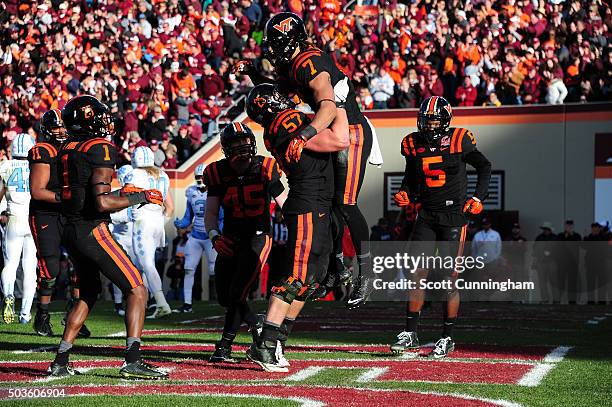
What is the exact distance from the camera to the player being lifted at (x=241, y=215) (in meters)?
8.67

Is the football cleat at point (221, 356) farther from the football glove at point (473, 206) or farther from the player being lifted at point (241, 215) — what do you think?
the football glove at point (473, 206)

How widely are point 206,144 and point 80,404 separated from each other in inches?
606

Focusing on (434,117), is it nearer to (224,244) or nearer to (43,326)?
(224,244)

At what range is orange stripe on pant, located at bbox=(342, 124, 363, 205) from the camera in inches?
332

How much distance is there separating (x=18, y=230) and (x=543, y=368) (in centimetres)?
679

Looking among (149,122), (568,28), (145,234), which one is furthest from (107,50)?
(145,234)

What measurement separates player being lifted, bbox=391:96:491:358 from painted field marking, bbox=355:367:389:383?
1.11 meters

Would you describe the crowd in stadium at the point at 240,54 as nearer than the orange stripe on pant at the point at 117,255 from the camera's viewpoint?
No

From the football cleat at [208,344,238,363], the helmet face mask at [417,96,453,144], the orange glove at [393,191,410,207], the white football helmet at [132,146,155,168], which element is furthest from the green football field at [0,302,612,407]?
the white football helmet at [132,146,155,168]

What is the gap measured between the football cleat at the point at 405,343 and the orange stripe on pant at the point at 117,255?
240 cm

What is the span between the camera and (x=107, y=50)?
79.7ft

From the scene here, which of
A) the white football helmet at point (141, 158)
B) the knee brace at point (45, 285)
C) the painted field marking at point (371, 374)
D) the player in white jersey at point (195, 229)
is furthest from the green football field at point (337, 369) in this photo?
the player in white jersey at point (195, 229)

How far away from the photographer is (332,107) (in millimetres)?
7754

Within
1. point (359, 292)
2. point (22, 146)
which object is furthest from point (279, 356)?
point (22, 146)
